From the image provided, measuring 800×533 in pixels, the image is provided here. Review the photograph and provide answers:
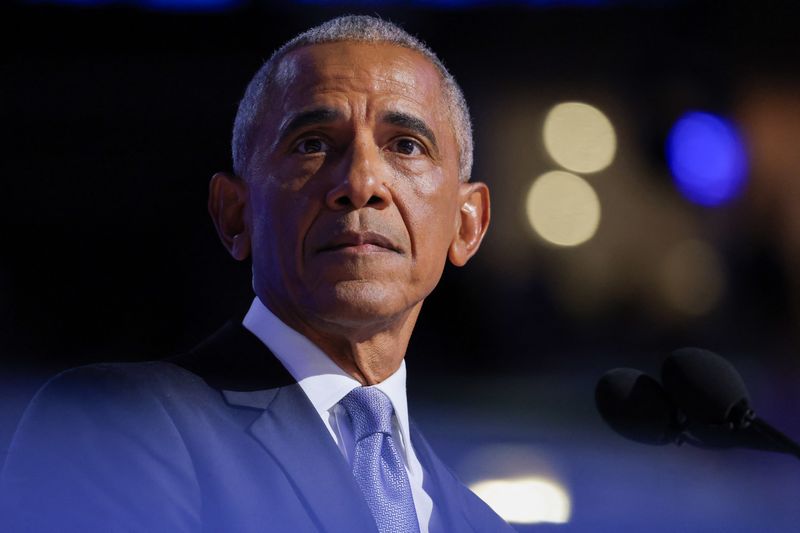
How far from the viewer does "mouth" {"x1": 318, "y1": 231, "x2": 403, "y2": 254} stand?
4.64 ft

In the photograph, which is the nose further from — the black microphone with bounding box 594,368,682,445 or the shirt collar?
the black microphone with bounding box 594,368,682,445

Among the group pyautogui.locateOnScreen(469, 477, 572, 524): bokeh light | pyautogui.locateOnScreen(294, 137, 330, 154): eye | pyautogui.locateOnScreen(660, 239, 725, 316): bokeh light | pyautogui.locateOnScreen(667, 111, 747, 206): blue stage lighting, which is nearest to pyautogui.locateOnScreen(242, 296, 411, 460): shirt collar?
pyautogui.locateOnScreen(294, 137, 330, 154): eye

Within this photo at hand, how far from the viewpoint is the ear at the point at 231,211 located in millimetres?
1610

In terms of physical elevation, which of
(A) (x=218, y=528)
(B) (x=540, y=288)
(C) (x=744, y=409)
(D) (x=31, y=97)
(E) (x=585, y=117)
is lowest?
(A) (x=218, y=528)

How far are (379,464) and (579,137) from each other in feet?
6.80

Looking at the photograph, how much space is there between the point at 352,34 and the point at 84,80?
1.37m

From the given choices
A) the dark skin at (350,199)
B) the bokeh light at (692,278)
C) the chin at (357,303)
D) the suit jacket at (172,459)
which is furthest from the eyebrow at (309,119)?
the bokeh light at (692,278)

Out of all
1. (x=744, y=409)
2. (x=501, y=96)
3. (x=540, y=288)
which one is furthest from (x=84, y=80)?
(x=744, y=409)

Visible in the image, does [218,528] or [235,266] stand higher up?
[235,266]

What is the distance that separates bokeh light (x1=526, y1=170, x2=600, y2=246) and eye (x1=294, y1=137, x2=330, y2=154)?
1832mm

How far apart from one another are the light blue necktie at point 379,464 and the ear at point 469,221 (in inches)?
11.8

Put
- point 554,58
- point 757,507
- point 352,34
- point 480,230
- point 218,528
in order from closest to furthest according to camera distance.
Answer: point 218,528 → point 352,34 → point 480,230 → point 757,507 → point 554,58

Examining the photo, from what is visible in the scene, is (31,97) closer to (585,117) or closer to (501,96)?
(501,96)

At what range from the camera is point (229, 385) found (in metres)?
1.43
